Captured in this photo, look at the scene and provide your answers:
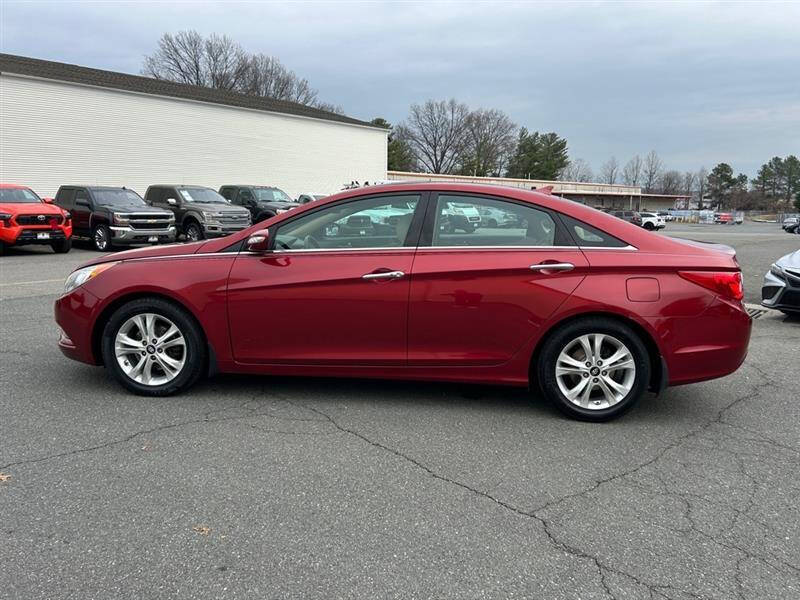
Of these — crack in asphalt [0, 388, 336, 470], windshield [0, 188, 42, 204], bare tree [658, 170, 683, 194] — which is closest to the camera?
crack in asphalt [0, 388, 336, 470]

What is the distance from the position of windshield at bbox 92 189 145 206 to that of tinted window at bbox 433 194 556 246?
16104 millimetres

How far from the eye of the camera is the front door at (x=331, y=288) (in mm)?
4168

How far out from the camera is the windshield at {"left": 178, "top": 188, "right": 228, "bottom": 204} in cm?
1978

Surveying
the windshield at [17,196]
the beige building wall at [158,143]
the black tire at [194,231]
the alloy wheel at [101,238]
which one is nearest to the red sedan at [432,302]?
the alloy wheel at [101,238]

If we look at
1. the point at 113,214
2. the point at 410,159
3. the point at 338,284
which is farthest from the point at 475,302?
the point at 410,159

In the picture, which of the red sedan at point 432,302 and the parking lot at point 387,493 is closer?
the parking lot at point 387,493

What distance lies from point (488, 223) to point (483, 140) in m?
81.8

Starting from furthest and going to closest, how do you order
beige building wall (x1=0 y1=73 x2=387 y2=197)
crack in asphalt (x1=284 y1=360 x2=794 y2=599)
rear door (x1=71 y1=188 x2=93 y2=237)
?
beige building wall (x1=0 y1=73 x2=387 y2=197) < rear door (x1=71 y1=188 x2=93 y2=237) < crack in asphalt (x1=284 y1=360 x2=794 y2=599)

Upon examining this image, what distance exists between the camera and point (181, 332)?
4.43 metres

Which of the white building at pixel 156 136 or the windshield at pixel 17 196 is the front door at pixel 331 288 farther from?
the white building at pixel 156 136

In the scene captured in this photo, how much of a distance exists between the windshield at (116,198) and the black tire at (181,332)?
1485 centimetres

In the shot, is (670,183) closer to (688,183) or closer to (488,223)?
(688,183)

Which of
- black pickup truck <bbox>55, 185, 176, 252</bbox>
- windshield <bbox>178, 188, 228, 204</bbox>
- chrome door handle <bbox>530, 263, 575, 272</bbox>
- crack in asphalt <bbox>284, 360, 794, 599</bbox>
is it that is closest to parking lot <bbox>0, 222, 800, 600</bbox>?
crack in asphalt <bbox>284, 360, 794, 599</bbox>

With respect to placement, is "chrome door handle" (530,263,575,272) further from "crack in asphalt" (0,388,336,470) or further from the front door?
"crack in asphalt" (0,388,336,470)
